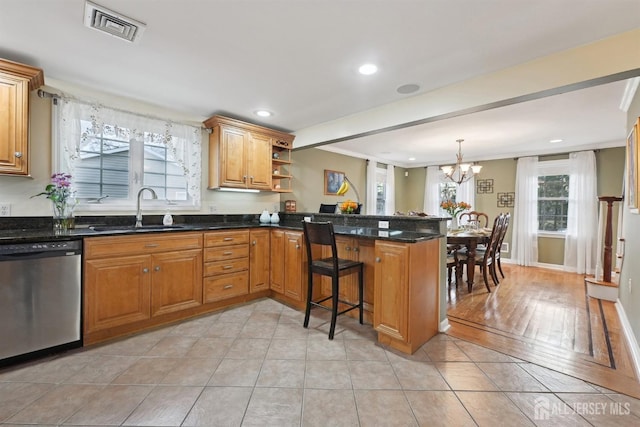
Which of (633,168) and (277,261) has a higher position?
(633,168)

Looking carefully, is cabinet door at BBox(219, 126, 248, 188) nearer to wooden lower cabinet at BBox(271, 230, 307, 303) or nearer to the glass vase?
wooden lower cabinet at BBox(271, 230, 307, 303)

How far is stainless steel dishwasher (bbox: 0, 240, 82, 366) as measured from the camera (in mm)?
1878

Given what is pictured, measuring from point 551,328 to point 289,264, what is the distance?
106 inches

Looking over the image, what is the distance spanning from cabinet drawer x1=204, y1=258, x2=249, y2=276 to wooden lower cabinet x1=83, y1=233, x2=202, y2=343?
9 centimetres

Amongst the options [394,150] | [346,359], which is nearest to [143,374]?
[346,359]

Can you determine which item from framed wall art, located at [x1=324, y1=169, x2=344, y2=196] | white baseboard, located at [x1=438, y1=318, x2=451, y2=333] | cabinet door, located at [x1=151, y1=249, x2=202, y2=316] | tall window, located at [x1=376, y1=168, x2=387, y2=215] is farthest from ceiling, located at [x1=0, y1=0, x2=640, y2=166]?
tall window, located at [x1=376, y1=168, x2=387, y2=215]

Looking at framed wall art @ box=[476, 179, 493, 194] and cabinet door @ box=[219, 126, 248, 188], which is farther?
framed wall art @ box=[476, 179, 493, 194]

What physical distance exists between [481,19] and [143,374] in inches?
126

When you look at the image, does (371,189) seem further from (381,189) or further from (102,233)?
(102,233)

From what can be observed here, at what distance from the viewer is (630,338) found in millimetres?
2348

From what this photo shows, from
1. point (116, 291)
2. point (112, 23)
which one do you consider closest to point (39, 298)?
point (116, 291)

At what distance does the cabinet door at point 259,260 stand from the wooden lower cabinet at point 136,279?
0.60 metres

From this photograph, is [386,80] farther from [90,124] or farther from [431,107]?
[90,124]

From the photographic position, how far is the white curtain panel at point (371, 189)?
20.7 ft
